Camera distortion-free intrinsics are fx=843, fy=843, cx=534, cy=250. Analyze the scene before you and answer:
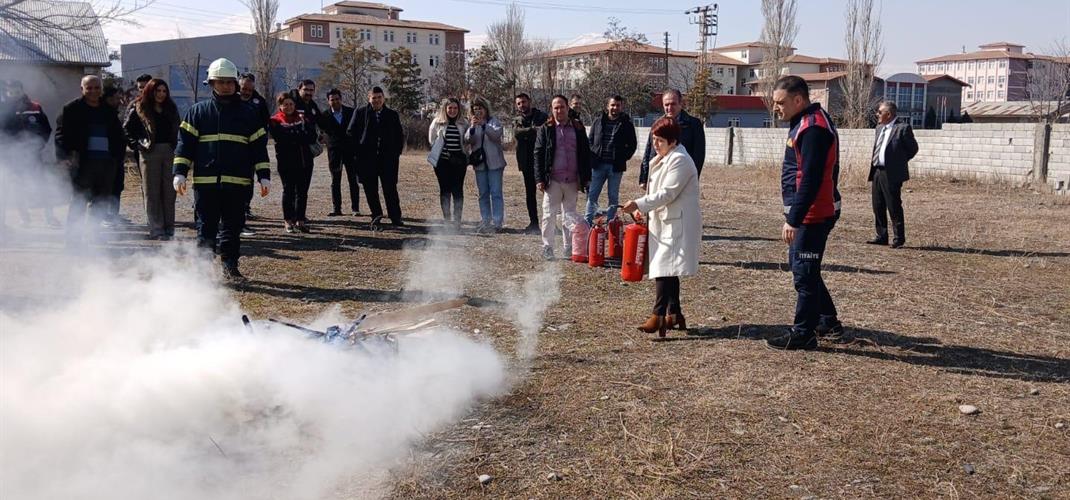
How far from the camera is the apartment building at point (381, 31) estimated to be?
294 feet

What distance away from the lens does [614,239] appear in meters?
9.37

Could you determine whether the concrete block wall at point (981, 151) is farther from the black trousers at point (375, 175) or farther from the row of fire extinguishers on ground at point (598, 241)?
the black trousers at point (375, 175)

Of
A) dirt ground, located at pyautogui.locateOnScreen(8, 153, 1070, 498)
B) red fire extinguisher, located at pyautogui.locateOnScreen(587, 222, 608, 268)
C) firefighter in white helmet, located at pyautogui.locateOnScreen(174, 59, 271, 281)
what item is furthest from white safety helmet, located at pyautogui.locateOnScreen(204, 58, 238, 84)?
red fire extinguisher, located at pyautogui.locateOnScreen(587, 222, 608, 268)

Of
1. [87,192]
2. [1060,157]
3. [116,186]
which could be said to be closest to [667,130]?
[87,192]

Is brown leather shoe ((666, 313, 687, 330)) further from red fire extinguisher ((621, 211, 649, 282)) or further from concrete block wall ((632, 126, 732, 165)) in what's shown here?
concrete block wall ((632, 126, 732, 165))

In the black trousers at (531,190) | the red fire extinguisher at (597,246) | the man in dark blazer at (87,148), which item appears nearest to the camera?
the red fire extinguisher at (597,246)

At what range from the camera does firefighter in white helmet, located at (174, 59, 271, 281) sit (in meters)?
8.18

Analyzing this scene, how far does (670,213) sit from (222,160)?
4.47m

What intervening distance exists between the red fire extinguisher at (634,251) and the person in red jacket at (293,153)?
21.1ft

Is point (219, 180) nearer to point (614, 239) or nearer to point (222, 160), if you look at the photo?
point (222, 160)

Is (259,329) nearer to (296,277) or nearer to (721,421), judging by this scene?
(721,421)

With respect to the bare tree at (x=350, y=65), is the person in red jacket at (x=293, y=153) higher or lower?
lower

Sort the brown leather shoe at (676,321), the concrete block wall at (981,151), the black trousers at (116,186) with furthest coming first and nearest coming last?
the concrete block wall at (981,151)
the black trousers at (116,186)
the brown leather shoe at (676,321)

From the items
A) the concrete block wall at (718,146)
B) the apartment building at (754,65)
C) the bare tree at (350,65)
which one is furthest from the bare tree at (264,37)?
the apartment building at (754,65)
